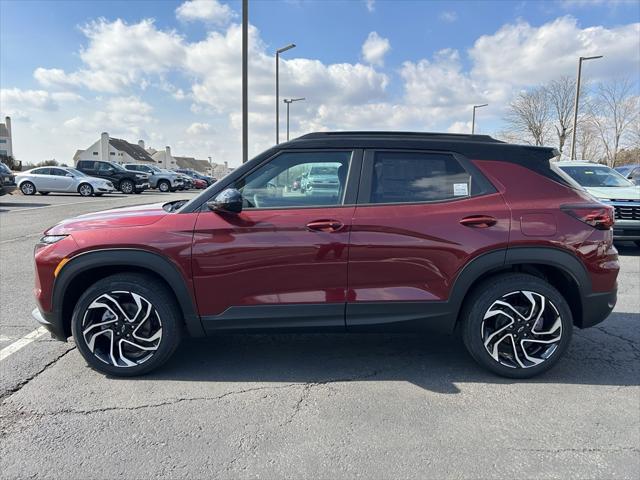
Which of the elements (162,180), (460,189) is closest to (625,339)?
(460,189)

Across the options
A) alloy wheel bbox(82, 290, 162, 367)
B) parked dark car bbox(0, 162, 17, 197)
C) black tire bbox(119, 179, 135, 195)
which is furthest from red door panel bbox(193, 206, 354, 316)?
black tire bbox(119, 179, 135, 195)

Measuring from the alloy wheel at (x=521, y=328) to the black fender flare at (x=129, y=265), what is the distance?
220cm

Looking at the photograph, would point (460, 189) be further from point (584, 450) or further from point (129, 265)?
point (129, 265)

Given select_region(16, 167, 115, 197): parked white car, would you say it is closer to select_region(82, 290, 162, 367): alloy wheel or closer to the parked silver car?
the parked silver car

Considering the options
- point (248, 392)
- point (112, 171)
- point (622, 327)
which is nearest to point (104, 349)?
point (248, 392)

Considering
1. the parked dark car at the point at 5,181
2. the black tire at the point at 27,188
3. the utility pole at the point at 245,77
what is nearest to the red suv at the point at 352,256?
the utility pole at the point at 245,77

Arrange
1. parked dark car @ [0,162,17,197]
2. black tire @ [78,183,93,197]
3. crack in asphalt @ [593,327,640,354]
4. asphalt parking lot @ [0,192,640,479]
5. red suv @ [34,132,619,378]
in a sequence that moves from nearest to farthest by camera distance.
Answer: asphalt parking lot @ [0,192,640,479] → red suv @ [34,132,619,378] → crack in asphalt @ [593,327,640,354] → parked dark car @ [0,162,17,197] → black tire @ [78,183,93,197]

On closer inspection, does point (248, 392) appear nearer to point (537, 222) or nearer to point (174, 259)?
point (174, 259)

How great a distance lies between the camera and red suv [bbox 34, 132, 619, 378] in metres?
3.16

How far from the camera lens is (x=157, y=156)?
351 feet

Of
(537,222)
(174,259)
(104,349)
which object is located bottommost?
(104,349)

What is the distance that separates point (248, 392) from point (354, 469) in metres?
1.06

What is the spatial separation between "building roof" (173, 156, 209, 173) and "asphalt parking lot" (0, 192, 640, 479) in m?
115

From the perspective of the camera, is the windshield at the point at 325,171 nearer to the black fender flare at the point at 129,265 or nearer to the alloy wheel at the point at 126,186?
the black fender flare at the point at 129,265
